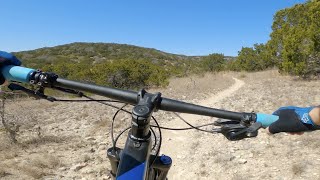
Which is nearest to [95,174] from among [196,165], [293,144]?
[196,165]

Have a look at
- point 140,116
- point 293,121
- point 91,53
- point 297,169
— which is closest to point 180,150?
point 297,169

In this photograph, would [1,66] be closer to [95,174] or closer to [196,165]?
[95,174]

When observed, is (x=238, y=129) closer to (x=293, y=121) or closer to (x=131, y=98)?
(x=293, y=121)

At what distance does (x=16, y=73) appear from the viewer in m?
1.75

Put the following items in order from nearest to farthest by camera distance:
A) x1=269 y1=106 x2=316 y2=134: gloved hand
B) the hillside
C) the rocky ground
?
x1=269 y1=106 x2=316 y2=134: gloved hand
the rocky ground
the hillside

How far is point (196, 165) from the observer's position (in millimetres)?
6207

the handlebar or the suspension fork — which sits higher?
the handlebar

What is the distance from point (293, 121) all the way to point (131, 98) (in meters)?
0.77

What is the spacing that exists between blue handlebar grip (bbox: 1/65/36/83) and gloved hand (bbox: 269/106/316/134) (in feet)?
4.20

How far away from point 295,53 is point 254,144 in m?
14.0

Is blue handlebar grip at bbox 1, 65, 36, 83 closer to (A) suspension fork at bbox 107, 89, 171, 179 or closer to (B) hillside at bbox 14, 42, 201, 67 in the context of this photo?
(A) suspension fork at bbox 107, 89, 171, 179

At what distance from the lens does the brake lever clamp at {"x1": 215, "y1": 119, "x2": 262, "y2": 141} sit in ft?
5.03

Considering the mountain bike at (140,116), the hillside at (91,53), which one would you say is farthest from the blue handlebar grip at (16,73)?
the hillside at (91,53)

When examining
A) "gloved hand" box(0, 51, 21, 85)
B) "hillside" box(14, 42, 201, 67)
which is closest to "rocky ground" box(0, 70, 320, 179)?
"gloved hand" box(0, 51, 21, 85)
